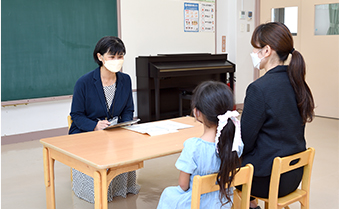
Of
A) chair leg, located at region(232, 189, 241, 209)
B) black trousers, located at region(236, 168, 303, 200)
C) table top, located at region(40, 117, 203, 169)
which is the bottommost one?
chair leg, located at region(232, 189, 241, 209)

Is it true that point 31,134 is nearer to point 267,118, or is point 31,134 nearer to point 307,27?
point 267,118

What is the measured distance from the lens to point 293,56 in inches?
66.1

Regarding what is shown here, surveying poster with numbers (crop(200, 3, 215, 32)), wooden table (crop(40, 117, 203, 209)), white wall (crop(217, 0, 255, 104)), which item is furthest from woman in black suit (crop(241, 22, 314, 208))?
white wall (crop(217, 0, 255, 104))

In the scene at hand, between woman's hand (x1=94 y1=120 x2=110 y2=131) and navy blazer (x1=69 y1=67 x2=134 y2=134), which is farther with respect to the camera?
navy blazer (x1=69 y1=67 x2=134 y2=134)

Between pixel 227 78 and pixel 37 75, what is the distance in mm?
3155

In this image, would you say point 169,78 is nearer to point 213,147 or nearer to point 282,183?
point 282,183

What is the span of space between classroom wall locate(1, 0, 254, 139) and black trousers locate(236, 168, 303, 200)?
328 centimetres

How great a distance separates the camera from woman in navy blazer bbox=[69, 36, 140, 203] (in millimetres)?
2486

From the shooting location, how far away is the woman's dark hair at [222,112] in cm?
140

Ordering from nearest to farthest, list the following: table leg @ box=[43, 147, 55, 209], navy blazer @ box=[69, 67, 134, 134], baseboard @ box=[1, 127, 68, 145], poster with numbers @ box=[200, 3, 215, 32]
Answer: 1. table leg @ box=[43, 147, 55, 209]
2. navy blazer @ box=[69, 67, 134, 134]
3. baseboard @ box=[1, 127, 68, 145]
4. poster with numbers @ box=[200, 3, 215, 32]

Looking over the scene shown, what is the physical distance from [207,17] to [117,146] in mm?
4362

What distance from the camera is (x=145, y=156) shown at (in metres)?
1.65

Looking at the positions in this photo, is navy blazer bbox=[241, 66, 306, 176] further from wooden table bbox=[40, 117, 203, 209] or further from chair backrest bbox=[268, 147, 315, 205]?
wooden table bbox=[40, 117, 203, 209]

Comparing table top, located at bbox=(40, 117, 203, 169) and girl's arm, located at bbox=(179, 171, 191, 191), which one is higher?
table top, located at bbox=(40, 117, 203, 169)
